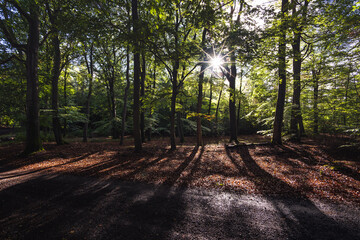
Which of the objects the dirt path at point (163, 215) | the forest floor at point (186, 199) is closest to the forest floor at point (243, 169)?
the forest floor at point (186, 199)

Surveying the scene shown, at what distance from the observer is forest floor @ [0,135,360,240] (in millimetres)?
3129

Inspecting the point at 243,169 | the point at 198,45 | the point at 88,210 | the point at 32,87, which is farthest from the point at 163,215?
the point at 32,87

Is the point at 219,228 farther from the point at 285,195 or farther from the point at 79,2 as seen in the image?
the point at 79,2

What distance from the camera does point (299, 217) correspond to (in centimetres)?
350

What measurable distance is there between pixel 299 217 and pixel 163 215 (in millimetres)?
3350

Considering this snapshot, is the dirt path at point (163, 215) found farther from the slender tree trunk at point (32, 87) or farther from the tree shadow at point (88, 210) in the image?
the slender tree trunk at point (32, 87)

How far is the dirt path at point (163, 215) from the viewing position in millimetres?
3043

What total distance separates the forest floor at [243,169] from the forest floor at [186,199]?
39 mm

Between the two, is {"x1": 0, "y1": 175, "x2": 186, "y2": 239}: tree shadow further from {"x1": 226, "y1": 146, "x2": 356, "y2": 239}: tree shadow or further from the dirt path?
{"x1": 226, "y1": 146, "x2": 356, "y2": 239}: tree shadow

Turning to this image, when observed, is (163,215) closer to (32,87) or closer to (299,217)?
(299,217)

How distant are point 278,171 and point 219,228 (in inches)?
191

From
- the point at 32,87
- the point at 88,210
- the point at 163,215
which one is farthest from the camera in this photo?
the point at 32,87

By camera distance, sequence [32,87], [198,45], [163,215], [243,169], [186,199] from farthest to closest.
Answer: [32,87], [198,45], [243,169], [186,199], [163,215]

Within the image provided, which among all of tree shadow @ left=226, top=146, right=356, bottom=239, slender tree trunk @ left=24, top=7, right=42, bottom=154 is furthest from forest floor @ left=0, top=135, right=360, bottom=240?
slender tree trunk @ left=24, top=7, right=42, bottom=154
